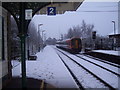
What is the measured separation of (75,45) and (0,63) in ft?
101

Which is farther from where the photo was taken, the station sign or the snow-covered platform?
the snow-covered platform

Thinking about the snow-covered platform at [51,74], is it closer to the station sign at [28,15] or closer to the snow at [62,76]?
the snow at [62,76]

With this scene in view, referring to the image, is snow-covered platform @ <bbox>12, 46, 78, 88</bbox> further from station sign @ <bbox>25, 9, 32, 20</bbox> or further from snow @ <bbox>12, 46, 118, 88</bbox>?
station sign @ <bbox>25, 9, 32, 20</bbox>

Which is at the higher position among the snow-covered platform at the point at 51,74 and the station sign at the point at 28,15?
the station sign at the point at 28,15

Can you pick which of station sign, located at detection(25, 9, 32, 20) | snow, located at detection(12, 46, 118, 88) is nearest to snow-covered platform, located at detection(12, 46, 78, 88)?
snow, located at detection(12, 46, 118, 88)

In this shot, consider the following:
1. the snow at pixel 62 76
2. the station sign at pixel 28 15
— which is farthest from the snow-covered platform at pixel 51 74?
the station sign at pixel 28 15

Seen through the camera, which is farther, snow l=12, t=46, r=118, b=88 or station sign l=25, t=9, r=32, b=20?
snow l=12, t=46, r=118, b=88

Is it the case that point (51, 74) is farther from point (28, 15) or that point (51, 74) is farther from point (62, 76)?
point (28, 15)

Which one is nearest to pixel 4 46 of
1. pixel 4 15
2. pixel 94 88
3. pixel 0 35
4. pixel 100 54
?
pixel 0 35

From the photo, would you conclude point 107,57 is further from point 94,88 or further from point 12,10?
point 12,10

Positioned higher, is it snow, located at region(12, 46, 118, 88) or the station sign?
the station sign

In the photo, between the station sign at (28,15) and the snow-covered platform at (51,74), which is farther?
the snow-covered platform at (51,74)

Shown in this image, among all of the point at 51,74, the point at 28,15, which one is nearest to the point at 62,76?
the point at 51,74

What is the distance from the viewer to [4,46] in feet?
30.7
